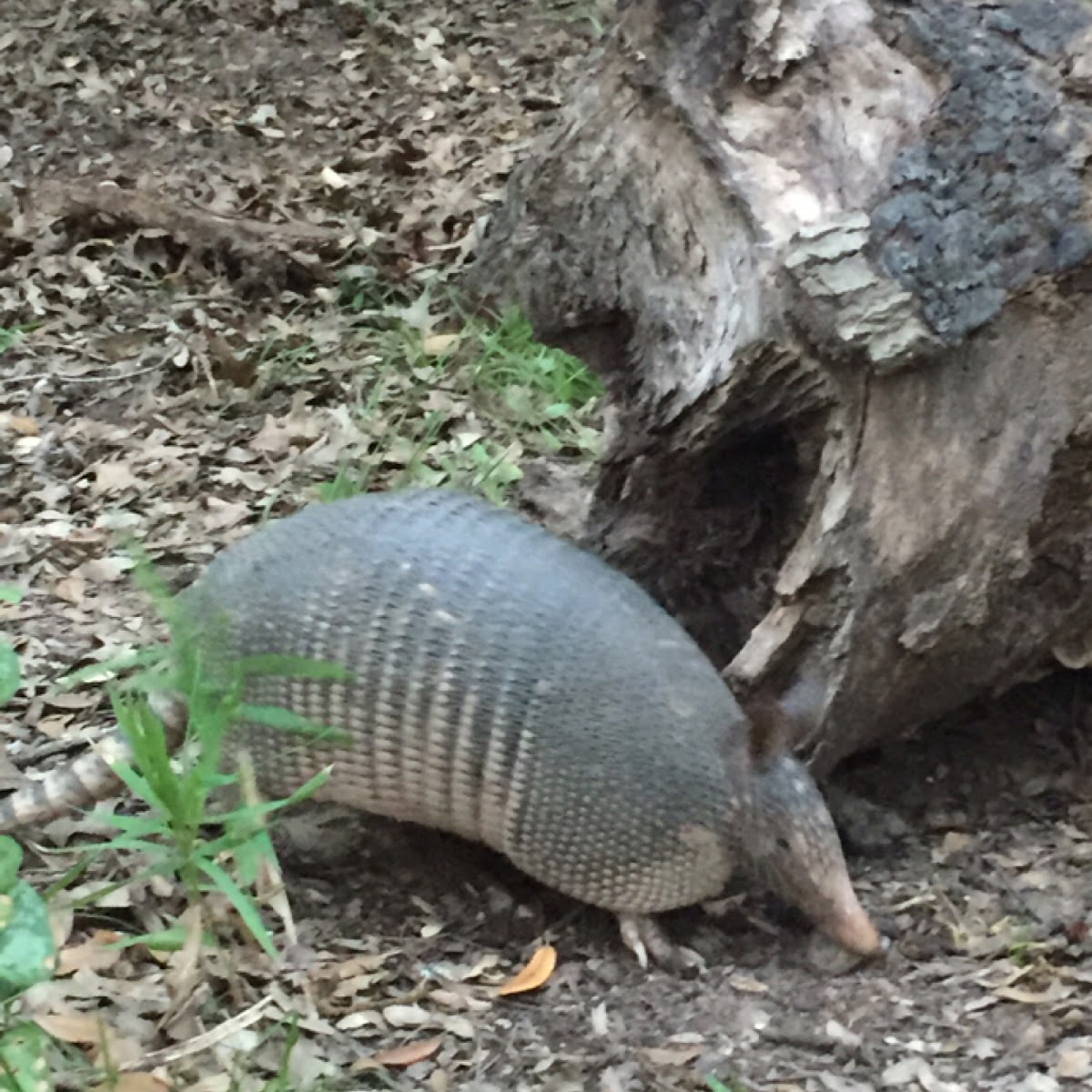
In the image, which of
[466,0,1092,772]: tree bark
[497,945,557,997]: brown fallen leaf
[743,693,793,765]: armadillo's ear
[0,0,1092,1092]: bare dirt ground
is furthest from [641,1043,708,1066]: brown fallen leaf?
[466,0,1092,772]: tree bark

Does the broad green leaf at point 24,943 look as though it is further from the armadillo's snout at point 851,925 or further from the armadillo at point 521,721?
the armadillo's snout at point 851,925

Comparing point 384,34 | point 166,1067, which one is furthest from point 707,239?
point 384,34

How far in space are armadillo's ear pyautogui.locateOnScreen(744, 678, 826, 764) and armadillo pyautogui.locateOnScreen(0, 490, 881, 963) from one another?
2 centimetres

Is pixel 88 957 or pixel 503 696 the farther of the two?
pixel 503 696

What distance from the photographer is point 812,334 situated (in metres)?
2.93

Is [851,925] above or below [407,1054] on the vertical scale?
above

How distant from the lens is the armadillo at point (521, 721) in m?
3.06

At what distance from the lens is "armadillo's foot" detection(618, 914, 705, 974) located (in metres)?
3.15

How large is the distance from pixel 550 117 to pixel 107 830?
4490 millimetres

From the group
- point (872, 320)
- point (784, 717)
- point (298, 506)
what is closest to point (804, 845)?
point (784, 717)

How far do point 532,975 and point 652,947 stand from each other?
0.31 m

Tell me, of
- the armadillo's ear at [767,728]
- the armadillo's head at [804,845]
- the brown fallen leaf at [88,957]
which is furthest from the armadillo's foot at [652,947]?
the brown fallen leaf at [88,957]

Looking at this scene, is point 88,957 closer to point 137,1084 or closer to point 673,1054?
point 137,1084

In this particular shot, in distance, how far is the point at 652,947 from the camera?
3.18m
